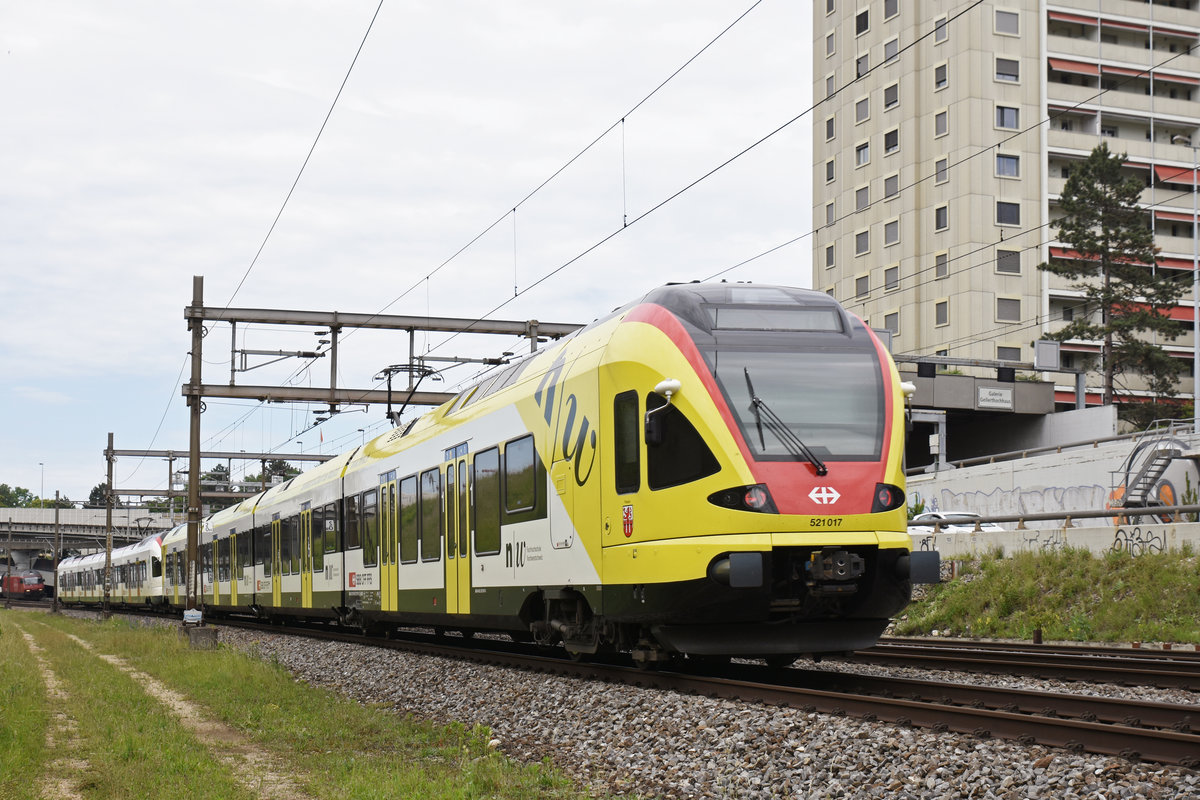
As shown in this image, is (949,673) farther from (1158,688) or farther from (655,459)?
(655,459)

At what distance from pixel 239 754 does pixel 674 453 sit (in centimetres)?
449

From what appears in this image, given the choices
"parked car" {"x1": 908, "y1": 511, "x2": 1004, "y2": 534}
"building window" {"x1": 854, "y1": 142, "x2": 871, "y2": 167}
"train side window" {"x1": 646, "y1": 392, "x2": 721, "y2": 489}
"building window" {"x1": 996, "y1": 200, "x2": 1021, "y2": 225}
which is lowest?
"parked car" {"x1": 908, "y1": 511, "x2": 1004, "y2": 534}

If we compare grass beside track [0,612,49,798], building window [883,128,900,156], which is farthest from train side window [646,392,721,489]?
building window [883,128,900,156]

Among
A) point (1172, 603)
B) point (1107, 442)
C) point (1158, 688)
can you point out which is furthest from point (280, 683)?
point (1107, 442)

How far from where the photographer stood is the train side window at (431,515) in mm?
17828

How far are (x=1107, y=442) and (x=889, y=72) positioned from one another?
1494 inches

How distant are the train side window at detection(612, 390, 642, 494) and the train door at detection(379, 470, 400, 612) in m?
8.29

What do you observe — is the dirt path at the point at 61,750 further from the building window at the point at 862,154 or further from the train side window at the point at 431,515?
the building window at the point at 862,154

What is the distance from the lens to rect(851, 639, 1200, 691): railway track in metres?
11.7

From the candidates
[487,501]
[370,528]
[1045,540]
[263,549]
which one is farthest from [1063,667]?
[263,549]

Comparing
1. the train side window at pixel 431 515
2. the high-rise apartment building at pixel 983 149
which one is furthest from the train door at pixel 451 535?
the high-rise apartment building at pixel 983 149

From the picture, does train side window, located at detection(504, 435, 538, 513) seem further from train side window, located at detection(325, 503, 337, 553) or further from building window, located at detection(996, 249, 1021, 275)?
building window, located at detection(996, 249, 1021, 275)

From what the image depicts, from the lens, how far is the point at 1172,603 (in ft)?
62.3

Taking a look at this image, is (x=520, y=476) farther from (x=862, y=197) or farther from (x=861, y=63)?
(x=861, y=63)
